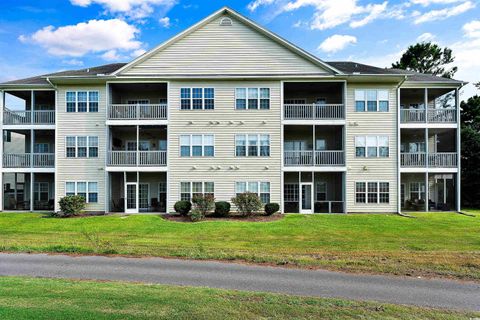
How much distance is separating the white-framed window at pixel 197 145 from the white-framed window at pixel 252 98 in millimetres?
3105

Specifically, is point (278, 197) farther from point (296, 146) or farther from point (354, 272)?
point (354, 272)

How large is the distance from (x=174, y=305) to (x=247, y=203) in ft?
45.7

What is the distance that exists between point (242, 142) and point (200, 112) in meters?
3.66

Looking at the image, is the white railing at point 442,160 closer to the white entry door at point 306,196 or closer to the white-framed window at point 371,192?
the white-framed window at point 371,192

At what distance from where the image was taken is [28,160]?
2344 centimetres

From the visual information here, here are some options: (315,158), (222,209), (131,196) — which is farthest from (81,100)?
(315,158)

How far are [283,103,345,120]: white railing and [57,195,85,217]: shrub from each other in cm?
1521

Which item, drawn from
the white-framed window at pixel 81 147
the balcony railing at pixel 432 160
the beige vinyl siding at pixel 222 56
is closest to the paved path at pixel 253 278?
the white-framed window at pixel 81 147

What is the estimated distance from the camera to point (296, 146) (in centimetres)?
2439

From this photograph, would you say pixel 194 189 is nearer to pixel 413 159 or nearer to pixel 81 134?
pixel 81 134

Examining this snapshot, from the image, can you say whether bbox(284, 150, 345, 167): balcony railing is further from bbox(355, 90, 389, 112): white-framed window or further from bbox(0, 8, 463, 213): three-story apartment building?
bbox(355, 90, 389, 112): white-framed window

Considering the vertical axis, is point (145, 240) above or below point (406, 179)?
below

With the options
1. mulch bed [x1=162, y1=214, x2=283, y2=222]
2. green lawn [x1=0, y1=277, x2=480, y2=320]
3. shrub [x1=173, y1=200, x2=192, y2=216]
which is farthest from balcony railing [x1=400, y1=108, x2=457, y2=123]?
green lawn [x1=0, y1=277, x2=480, y2=320]

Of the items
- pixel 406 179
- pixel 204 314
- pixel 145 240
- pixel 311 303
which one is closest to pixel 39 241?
pixel 145 240
